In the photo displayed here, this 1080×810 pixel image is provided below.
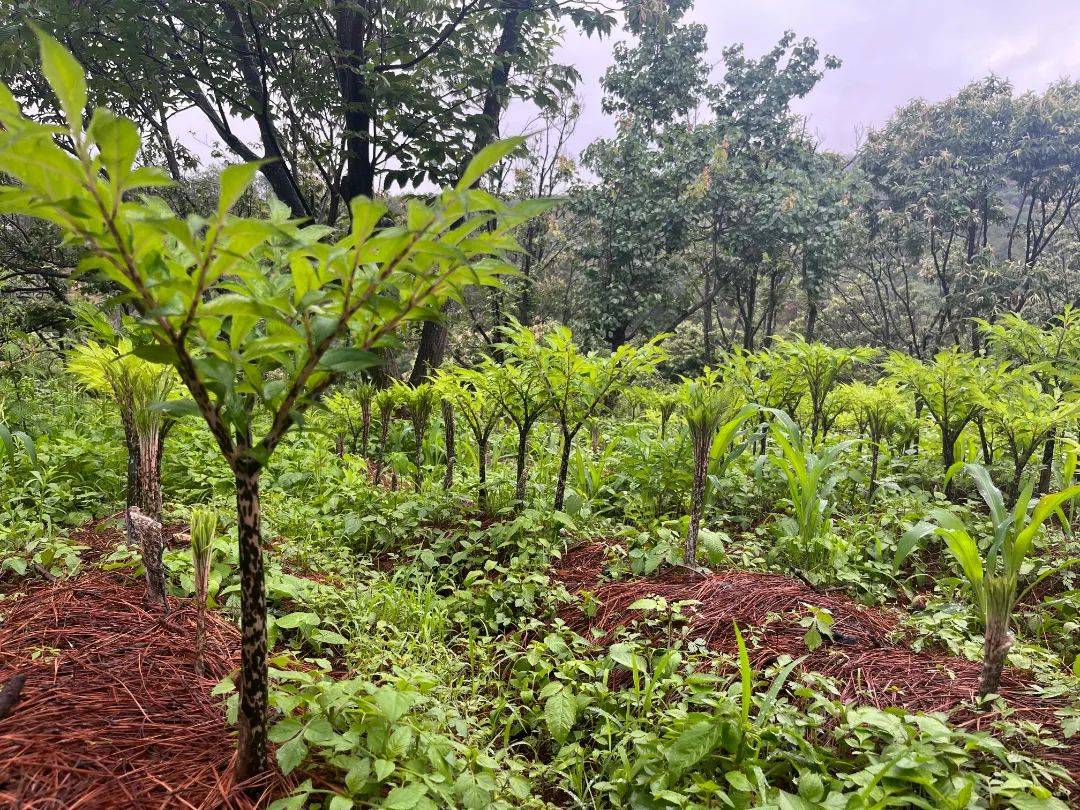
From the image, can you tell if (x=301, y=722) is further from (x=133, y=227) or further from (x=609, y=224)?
(x=609, y=224)

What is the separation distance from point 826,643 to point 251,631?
2049 mm

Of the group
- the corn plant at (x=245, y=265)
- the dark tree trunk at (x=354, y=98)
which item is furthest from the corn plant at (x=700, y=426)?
the dark tree trunk at (x=354, y=98)

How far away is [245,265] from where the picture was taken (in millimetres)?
999

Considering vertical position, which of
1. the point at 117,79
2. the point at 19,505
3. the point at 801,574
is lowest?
the point at 801,574

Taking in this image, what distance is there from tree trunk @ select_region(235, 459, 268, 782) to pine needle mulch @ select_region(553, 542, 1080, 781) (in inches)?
53.5

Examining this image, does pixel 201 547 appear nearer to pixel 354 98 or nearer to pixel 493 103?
pixel 354 98

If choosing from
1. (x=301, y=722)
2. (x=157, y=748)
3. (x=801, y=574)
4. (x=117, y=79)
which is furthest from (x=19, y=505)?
(x=117, y=79)

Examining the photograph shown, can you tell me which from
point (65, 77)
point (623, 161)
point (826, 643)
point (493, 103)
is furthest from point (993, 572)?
point (623, 161)

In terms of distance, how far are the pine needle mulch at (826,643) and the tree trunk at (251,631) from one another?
1.36 meters

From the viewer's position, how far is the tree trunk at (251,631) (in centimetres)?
113

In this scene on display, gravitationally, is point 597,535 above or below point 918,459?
below

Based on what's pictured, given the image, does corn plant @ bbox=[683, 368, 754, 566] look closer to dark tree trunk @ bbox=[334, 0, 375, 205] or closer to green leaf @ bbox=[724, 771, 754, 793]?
green leaf @ bbox=[724, 771, 754, 793]

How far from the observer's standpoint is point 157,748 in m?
1.32

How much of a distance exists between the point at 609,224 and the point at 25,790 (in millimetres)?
13033
